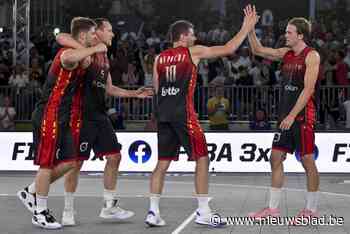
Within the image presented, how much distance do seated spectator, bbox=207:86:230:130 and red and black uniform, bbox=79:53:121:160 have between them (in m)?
9.13

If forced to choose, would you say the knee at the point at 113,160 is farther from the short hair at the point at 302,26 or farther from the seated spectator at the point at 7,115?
the seated spectator at the point at 7,115

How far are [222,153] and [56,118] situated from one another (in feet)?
20.9

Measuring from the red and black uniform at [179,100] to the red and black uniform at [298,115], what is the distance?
886 millimetres

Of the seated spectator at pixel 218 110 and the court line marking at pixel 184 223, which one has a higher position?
the seated spectator at pixel 218 110

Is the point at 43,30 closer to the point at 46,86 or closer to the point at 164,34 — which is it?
the point at 164,34

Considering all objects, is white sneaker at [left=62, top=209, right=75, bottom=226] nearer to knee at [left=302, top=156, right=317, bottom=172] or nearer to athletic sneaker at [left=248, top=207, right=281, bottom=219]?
athletic sneaker at [left=248, top=207, right=281, bottom=219]

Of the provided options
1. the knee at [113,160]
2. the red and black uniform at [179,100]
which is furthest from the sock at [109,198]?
the red and black uniform at [179,100]

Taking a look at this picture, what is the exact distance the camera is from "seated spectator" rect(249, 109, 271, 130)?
18500 mm

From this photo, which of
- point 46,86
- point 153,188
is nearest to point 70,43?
point 46,86

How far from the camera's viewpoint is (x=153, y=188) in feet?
29.8

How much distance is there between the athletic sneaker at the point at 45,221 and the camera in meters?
8.77

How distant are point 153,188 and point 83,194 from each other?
303 cm

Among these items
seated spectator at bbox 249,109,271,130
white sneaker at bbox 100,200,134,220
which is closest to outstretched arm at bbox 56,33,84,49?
white sneaker at bbox 100,200,134,220

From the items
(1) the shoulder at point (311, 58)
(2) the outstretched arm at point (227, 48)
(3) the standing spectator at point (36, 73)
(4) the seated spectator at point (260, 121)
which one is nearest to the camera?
(2) the outstretched arm at point (227, 48)
